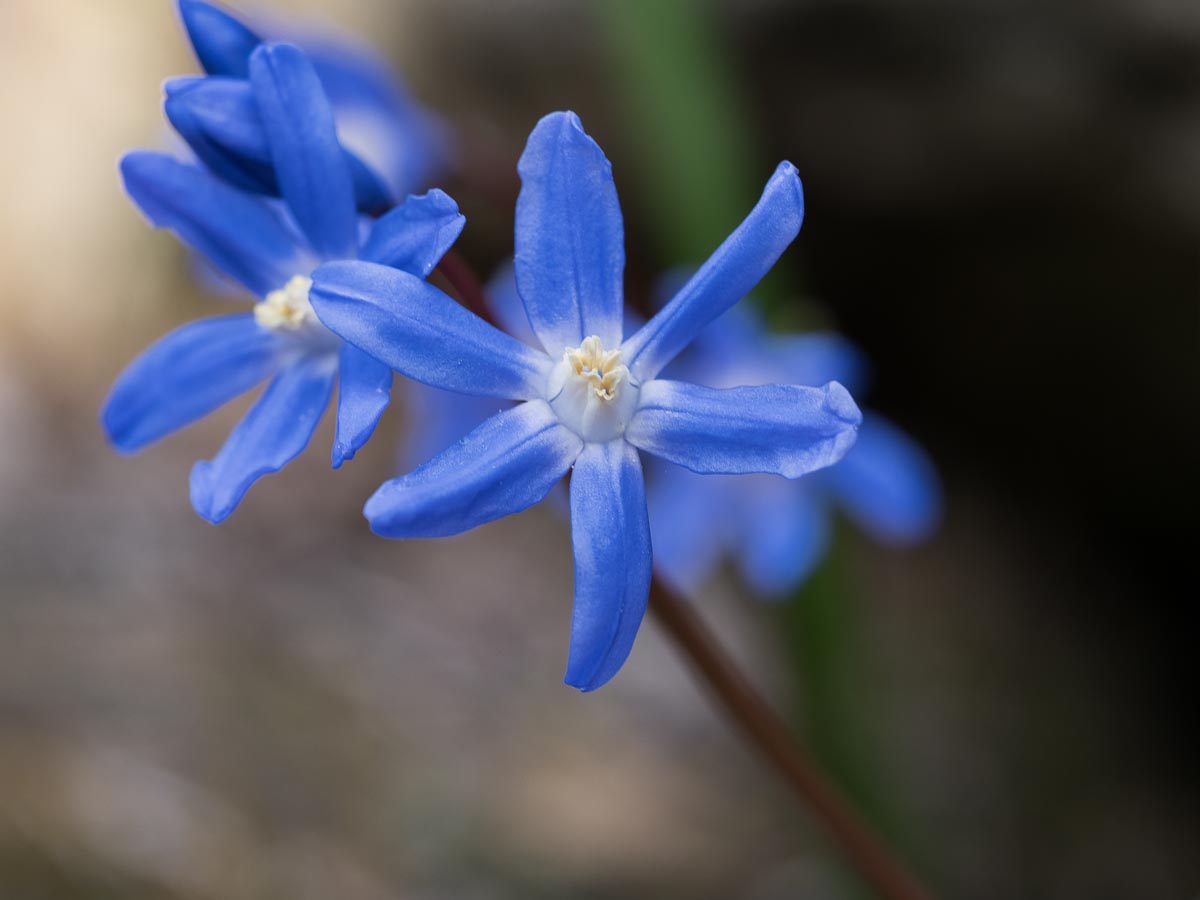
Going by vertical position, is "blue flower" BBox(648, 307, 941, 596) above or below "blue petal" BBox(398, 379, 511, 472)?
above

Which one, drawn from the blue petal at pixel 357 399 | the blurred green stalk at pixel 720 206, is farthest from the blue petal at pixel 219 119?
the blurred green stalk at pixel 720 206

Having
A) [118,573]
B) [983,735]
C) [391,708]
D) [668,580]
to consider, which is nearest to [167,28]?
[118,573]

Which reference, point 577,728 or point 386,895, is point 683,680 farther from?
point 386,895

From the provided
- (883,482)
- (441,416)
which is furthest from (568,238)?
(883,482)

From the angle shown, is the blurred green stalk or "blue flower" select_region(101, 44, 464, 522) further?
the blurred green stalk

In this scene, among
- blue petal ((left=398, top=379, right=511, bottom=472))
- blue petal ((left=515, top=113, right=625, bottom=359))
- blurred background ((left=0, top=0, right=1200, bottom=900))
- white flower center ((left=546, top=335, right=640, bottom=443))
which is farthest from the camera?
blurred background ((left=0, top=0, right=1200, bottom=900))

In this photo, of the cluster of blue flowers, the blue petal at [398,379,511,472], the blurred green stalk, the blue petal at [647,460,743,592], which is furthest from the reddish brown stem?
the blurred green stalk

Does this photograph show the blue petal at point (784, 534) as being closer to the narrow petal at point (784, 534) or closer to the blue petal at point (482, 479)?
the narrow petal at point (784, 534)

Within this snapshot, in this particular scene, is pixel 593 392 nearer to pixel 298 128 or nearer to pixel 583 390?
pixel 583 390

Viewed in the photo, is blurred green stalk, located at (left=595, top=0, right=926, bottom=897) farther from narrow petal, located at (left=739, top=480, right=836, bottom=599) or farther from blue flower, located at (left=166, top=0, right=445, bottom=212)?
blue flower, located at (left=166, top=0, right=445, bottom=212)
